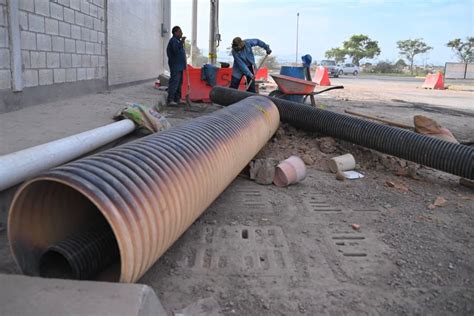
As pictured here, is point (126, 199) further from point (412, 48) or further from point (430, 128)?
point (412, 48)

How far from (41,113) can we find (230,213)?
3104mm

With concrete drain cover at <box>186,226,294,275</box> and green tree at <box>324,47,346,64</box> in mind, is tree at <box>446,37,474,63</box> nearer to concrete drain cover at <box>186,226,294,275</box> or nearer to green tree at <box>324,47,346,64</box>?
green tree at <box>324,47,346,64</box>

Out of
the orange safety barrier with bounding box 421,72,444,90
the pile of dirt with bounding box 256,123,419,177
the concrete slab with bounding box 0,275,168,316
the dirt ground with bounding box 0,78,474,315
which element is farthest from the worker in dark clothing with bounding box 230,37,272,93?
the orange safety barrier with bounding box 421,72,444,90

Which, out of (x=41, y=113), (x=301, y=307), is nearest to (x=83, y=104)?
(x=41, y=113)

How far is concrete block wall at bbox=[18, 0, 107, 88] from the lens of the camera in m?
5.74

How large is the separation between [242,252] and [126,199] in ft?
3.79

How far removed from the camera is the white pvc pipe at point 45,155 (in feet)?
9.18

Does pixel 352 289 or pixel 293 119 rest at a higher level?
pixel 293 119

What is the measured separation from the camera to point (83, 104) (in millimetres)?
6676

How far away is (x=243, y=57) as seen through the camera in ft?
31.0

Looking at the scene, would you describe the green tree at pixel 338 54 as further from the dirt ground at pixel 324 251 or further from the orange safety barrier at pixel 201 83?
the dirt ground at pixel 324 251

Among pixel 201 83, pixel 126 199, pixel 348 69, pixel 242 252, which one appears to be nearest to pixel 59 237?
pixel 126 199

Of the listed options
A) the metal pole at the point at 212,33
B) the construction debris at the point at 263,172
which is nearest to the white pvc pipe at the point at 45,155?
the construction debris at the point at 263,172

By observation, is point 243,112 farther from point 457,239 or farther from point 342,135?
point 457,239
